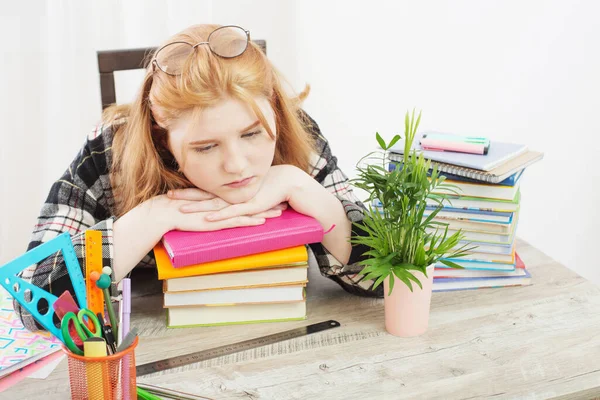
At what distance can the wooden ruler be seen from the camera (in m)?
0.88

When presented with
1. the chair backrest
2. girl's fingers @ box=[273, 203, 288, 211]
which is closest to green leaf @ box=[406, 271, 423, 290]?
girl's fingers @ box=[273, 203, 288, 211]

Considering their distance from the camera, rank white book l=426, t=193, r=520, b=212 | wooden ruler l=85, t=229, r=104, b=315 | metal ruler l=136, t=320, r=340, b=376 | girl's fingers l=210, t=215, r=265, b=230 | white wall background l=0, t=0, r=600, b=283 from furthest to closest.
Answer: white wall background l=0, t=0, r=600, b=283 < white book l=426, t=193, r=520, b=212 < girl's fingers l=210, t=215, r=265, b=230 < metal ruler l=136, t=320, r=340, b=376 < wooden ruler l=85, t=229, r=104, b=315

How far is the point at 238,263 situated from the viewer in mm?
1063

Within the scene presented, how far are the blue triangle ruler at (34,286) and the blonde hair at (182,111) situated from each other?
278 millimetres

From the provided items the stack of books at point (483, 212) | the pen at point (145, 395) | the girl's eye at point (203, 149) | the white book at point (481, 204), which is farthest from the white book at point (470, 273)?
the pen at point (145, 395)

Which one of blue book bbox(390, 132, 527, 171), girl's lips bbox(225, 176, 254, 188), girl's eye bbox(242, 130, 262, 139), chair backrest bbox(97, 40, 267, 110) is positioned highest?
chair backrest bbox(97, 40, 267, 110)

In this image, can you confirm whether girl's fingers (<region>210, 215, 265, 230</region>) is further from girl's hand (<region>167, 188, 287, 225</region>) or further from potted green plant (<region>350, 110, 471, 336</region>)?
→ potted green plant (<region>350, 110, 471, 336</region>)

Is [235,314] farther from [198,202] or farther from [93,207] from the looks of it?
[93,207]

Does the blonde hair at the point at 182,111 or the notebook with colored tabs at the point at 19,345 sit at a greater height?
the blonde hair at the point at 182,111

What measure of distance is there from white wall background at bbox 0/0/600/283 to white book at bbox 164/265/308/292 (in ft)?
3.29

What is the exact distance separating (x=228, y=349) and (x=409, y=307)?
0.92 feet

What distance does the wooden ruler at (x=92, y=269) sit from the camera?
877 mm

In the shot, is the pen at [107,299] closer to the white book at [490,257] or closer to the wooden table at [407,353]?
the wooden table at [407,353]

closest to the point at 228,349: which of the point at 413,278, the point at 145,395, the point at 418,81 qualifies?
the point at 145,395
